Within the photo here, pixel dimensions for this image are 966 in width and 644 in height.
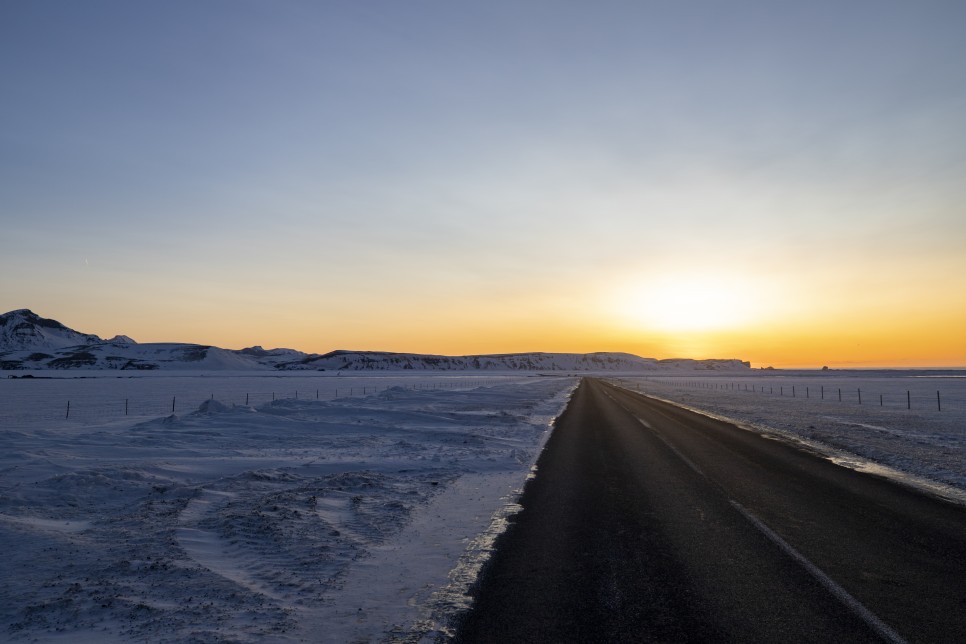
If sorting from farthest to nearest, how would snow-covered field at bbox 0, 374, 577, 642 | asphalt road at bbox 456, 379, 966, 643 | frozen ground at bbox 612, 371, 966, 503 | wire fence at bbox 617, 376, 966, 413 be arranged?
wire fence at bbox 617, 376, 966, 413 → frozen ground at bbox 612, 371, 966, 503 → snow-covered field at bbox 0, 374, 577, 642 → asphalt road at bbox 456, 379, 966, 643

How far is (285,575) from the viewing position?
7.21 m

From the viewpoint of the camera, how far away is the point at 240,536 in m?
8.83

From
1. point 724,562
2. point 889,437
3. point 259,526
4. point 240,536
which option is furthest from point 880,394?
point 240,536

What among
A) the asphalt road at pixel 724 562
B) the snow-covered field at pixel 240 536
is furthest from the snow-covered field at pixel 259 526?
the asphalt road at pixel 724 562

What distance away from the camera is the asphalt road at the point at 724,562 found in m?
5.55

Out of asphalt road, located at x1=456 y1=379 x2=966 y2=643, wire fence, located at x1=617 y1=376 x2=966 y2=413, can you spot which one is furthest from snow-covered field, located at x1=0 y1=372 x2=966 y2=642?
wire fence, located at x1=617 y1=376 x2=966 y2=413

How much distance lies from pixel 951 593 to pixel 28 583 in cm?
991

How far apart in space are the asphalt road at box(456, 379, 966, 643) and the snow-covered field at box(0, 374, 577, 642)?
0.78 metres

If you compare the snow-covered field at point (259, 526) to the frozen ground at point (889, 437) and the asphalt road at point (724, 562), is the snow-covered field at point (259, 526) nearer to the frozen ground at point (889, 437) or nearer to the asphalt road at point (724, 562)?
the frozen ground at point (889, 437)

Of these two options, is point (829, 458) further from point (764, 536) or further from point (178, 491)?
point (178, 491)

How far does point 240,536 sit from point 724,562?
6.65m

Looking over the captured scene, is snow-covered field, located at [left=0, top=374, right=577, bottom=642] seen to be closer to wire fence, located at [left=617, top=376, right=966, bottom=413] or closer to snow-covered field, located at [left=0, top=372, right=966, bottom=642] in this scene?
snow-covered field, located at [left=0, top=372, right=966, bottom=642]

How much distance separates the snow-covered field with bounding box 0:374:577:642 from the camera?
583cm

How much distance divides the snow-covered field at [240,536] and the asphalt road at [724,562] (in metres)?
0.78
